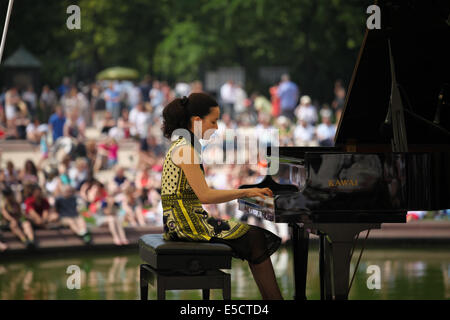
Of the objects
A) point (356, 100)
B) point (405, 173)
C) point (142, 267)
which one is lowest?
point (142, 267)

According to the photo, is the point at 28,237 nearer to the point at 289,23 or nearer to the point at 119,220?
the point at 119,220

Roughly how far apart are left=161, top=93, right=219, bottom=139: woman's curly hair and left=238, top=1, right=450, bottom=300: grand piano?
0.68m

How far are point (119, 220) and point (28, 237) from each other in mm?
1467

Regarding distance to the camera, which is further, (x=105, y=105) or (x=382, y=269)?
(x=105, y=105)

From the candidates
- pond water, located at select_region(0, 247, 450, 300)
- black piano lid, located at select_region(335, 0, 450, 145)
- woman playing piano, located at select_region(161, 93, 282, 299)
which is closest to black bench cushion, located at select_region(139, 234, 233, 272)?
woman playing piano, located at select_region(161, 93, 282, 299)

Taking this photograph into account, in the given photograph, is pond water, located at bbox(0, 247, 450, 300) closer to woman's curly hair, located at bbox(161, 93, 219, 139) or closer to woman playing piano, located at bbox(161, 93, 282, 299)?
woman playing piano, located at bbox(161, 93, 282, 299)

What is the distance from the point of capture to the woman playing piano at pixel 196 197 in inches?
223

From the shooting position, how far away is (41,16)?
2847 centimetres

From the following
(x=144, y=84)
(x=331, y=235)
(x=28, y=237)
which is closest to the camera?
(x=331, y=235)

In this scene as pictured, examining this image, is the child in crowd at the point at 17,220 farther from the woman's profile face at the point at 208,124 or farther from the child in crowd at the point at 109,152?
the woman's profile face at the point at 208,124

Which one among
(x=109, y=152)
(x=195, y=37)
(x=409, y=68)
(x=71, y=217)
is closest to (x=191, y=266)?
(x=409, y=68)

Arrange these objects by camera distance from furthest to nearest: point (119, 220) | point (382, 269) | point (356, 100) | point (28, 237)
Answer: point (119, 220)
point (28, 237)
point (382, 269)
point (356, 100)

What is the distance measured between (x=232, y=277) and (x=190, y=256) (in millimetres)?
5423

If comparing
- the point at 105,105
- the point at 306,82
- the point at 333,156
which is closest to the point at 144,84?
the point at 105,105
